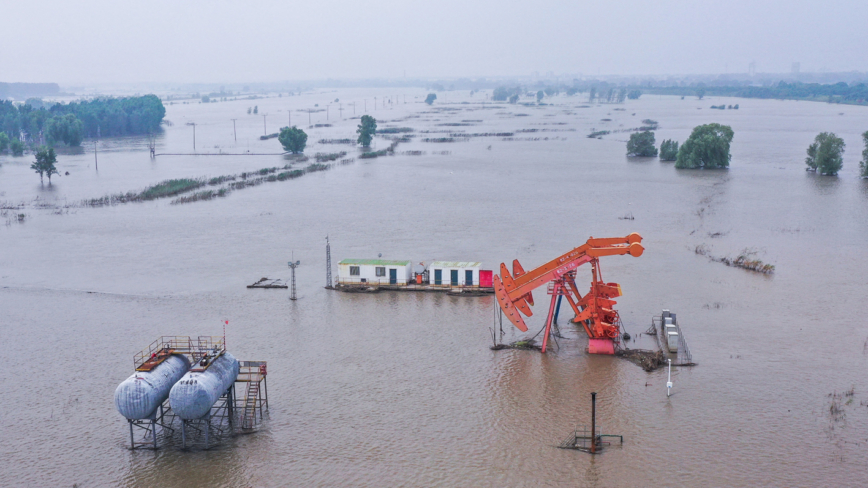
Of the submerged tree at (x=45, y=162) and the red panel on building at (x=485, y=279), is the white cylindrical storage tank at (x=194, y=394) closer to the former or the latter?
the red panel on building at (x=485, y=279)

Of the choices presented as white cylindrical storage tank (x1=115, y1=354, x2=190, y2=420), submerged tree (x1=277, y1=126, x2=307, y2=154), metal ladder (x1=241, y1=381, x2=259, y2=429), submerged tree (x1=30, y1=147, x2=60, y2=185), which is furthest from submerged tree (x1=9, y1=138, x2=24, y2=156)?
white cylindrical storage tank (x1=115, y1=354, x2=190, y2=420)

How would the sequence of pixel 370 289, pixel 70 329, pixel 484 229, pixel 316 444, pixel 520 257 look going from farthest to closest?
1. pixel 484 229
2. pixel 520 257
3. pixel 370 289
4. pixel 70 329
5. pixel 316 444

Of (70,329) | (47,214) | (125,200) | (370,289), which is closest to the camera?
(70,329)

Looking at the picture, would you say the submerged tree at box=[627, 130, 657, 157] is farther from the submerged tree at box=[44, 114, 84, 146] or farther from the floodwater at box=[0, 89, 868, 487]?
the submerged tree at box=[44, 114, 84, 146]

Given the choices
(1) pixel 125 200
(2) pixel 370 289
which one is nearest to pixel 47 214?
(1) pixel 125 200

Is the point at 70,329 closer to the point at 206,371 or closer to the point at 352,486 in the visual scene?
the point at 206,371

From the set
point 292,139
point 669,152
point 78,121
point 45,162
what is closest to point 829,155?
point 669,152
